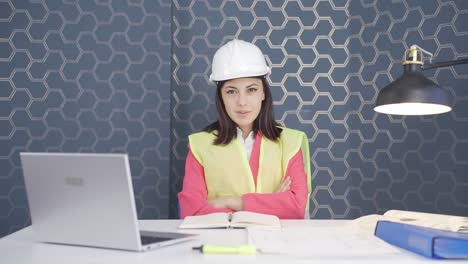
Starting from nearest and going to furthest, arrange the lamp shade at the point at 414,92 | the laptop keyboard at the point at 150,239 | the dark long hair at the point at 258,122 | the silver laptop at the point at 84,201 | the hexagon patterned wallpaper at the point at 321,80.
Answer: the silver laptop at the point at 84,201 < the laptop keyboard at the point at 150,239 < the lamp shade at the point at 414,92 < the dark long hair at the point at 258,122 < the hexagon patterned wallpaper at the point at 321,80

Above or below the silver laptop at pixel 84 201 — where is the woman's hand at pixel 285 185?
below

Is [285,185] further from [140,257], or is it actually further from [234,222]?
[140,257]

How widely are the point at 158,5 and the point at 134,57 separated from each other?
1.01ft

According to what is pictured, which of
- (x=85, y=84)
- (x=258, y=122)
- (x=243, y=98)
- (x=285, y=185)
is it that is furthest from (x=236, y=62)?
(x=85, y=84)

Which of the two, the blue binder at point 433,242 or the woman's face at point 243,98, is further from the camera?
the woman's face at point 243,98

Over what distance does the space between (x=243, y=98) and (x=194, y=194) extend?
0.47 m

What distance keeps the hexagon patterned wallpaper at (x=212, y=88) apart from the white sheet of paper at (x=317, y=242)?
4.82 ft

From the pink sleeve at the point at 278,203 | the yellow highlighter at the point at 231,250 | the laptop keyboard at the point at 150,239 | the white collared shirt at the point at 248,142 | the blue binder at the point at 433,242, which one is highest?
the white collared shirt at the point at 248,142

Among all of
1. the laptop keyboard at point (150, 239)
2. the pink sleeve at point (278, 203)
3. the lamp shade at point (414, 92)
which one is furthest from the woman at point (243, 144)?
the laptop keyboard at point (150, 239)

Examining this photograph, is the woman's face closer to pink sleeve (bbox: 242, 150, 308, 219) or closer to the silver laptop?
pink sleeve (bbox: 242, 150, 308, 219)

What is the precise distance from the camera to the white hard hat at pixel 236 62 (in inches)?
86.4

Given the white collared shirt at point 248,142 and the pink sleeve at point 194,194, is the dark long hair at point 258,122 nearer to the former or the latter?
the white collared shirt at point 248,142

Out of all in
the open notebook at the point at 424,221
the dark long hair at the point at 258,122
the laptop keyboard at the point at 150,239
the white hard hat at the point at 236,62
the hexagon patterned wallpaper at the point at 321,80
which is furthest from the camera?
the hexagon patterned wallpaper at the point at 321,80

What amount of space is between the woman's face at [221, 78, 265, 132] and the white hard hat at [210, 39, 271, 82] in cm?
6
